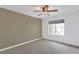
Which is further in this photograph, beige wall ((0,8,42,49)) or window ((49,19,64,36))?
window ((49,19,64,36))

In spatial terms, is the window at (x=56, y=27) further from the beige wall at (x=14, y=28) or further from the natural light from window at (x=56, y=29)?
the beige wall at (x=14, y=28)

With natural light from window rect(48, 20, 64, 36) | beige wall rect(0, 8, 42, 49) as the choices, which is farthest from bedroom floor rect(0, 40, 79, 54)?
natural light from window rect(48, 20, 64, 36)

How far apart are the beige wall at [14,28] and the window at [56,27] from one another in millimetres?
2150

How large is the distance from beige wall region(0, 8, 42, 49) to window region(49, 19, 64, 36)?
2150 mm

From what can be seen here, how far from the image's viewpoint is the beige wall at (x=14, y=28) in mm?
5047

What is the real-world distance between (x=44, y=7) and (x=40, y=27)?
5.59m

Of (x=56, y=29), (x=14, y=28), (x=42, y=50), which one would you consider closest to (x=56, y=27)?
(x=56, y=29)

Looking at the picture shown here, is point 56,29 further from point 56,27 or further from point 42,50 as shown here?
point 42,50

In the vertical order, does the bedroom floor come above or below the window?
below

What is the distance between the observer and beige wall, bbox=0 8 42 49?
16.6 feet

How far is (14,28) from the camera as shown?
591 centimetres

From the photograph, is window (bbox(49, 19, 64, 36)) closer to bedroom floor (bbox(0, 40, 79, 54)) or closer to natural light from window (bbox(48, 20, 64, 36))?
natural light from window (bbox(48, 20, 64, 36))

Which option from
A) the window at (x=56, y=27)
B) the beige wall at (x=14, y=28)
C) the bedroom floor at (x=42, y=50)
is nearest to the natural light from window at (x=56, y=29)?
the window at (x=56, y=27)

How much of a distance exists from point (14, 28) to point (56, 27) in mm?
4313
